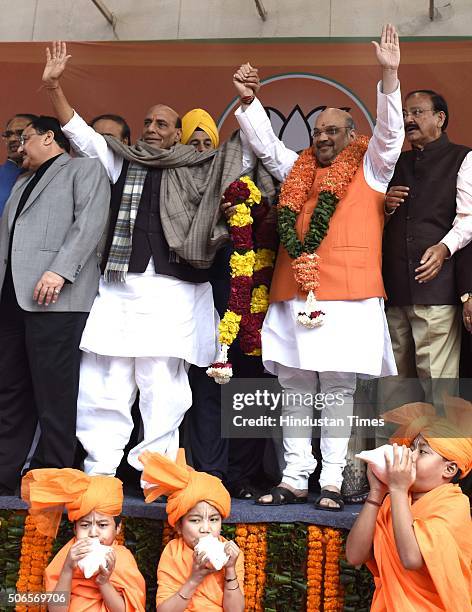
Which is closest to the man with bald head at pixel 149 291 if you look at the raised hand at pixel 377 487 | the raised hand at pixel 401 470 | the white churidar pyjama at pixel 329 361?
the white churidar pyjama at pixel 329 361

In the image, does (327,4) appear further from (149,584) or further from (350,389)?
(149,584)

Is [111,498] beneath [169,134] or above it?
beneath

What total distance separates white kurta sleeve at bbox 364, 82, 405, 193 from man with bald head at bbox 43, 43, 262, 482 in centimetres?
67

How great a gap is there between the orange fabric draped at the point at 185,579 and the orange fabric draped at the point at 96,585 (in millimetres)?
90

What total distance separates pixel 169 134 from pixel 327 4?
2745mm

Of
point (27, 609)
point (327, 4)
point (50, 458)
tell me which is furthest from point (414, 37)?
point (27, 609)

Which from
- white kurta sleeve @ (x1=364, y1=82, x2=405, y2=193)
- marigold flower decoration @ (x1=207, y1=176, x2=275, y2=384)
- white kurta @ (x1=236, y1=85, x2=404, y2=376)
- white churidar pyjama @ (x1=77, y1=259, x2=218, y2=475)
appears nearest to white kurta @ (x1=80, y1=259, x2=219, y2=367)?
white churidar pyjama @ (x1=77, y1=259, x2=218, y2=475)

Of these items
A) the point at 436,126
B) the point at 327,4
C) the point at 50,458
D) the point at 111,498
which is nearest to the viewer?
the point at 111,498

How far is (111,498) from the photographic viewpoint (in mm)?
3664

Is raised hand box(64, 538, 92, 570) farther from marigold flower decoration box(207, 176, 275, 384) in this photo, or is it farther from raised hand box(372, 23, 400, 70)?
raised hand box(372, 23, 400, 70)

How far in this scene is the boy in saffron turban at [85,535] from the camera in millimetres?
3498

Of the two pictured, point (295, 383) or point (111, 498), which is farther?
point (295, 383)

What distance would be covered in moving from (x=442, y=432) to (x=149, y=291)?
1.70 metres

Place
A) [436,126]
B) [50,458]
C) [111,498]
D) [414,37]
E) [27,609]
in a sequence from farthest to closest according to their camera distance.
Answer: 1. [414,37]
2. [436,126]
3. [50,458]
4. [27,609]
5. [111,498]
